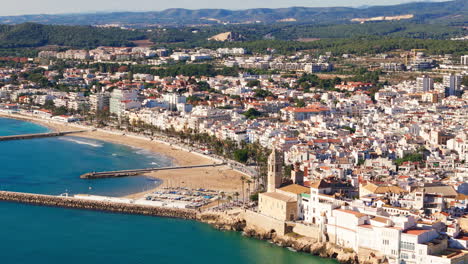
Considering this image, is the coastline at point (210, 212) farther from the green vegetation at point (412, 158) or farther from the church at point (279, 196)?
the green vegetation at point (412, 158)

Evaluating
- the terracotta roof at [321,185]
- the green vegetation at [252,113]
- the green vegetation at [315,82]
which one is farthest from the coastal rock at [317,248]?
the green vegetation at [315,82]

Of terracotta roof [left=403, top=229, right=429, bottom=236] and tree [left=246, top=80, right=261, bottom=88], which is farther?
tree [left=246, top=80, right=261, bottom=88]

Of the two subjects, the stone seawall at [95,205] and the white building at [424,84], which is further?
the white building at [424,84]

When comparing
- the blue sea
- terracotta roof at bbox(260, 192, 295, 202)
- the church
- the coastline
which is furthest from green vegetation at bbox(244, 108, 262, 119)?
terracotta roof at bbox(260, 192, 295, 202)

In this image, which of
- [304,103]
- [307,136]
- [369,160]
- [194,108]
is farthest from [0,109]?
[369,160]

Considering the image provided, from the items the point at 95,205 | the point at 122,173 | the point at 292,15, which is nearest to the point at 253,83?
the point at 122,173

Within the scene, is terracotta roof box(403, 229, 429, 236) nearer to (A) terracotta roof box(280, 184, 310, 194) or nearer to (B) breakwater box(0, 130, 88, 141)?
(A) terracotta roof box(280, 184, 310, 194)
